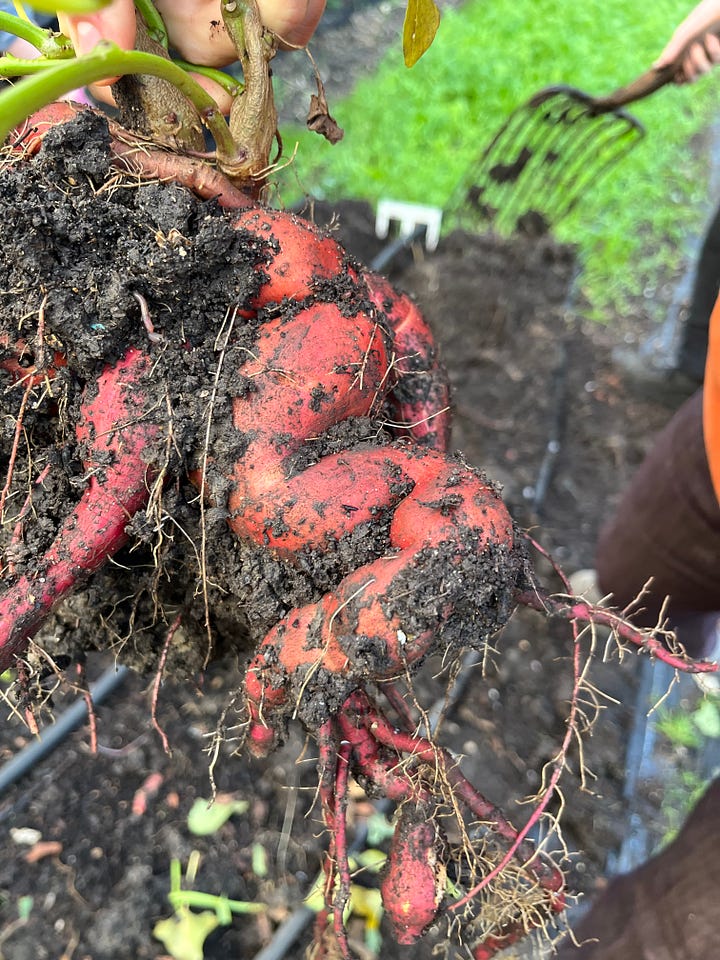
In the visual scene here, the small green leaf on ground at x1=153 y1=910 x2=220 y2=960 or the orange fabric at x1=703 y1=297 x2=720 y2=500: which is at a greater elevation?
the orange fabric at x1=703 y1=297 x2=720 y2=500

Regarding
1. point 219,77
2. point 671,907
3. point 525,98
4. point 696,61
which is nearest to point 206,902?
point 671,907

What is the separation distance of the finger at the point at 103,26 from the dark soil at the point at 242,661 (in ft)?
0.36

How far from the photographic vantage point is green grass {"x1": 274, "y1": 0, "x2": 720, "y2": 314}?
117 inches

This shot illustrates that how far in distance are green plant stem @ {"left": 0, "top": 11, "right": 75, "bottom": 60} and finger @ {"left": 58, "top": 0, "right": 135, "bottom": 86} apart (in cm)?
2

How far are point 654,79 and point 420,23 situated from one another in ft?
3.86

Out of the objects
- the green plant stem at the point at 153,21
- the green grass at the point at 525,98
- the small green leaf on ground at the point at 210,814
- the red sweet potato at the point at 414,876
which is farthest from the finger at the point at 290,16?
the green grass at the point at 525,98

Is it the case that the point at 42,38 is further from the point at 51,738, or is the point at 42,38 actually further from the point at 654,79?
the point at 654,79

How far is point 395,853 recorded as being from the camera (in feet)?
2.54

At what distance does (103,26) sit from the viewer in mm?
689

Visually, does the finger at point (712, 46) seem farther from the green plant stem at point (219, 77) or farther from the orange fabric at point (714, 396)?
the green plant stem at point (219, 77)

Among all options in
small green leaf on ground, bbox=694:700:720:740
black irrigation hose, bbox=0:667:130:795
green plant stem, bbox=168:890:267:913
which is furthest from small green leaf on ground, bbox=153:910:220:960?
small green leaf on ground, bbox=694:700:720:740

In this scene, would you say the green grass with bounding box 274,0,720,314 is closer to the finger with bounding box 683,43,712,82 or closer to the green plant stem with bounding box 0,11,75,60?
the finger with bounding box 683,43,712,82

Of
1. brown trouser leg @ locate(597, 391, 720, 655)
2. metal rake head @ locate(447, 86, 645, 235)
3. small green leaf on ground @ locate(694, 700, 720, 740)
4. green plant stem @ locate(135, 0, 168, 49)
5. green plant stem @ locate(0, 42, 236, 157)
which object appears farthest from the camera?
metal rake head @ locate(447, 86, 645, 235)

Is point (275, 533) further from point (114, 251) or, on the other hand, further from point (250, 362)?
point (114, 251)
